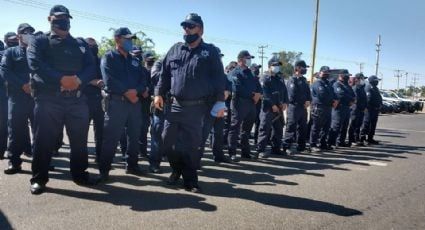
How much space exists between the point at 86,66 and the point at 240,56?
3572mm

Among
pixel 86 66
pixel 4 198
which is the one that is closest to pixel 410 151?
pixel 86 66

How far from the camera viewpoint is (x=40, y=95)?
4746mm

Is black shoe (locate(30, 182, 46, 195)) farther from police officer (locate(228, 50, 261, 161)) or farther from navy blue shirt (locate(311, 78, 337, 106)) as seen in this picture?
navy blue shirt (locate(311, 78, 337, 106))

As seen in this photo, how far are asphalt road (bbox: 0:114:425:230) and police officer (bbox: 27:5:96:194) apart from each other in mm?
530

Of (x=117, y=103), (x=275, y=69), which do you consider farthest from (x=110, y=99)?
(x=275, y=69)

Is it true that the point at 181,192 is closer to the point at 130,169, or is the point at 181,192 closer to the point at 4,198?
the point at 130,169

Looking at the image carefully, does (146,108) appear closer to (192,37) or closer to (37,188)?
(192,37)

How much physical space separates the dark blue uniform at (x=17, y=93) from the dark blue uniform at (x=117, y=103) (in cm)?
137

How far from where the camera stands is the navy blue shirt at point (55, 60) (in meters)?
4.63

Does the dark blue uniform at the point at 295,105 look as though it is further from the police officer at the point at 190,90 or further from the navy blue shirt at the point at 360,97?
the police officer at the point at 190,90

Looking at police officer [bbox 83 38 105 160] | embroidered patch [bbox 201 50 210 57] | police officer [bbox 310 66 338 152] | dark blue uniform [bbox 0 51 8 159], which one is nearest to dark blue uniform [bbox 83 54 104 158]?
police officer [bbox 83 38 105 160]

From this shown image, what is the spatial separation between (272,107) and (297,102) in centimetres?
99

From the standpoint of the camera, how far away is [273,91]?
26.9 ft

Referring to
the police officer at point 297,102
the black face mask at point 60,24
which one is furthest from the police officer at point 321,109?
the black face mask at point 60,24
